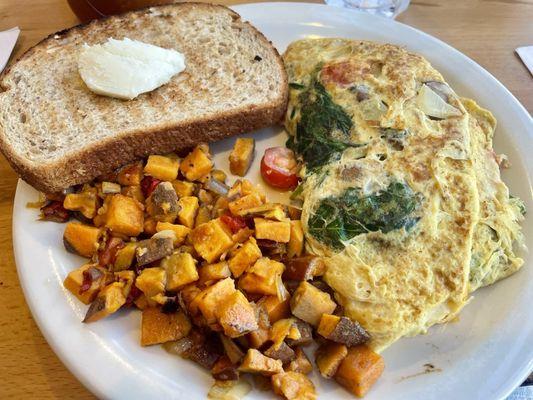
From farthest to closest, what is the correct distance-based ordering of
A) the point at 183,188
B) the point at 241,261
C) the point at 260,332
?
the point at 183,188, the point at 241,261, the point at 260,332

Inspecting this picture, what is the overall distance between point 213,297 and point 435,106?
5.23 ft

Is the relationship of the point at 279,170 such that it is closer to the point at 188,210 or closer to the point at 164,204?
the point at 188,210

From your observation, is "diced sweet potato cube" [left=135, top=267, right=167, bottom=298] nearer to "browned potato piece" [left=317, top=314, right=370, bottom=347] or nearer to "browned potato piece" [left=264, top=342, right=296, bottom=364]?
"browned potato piece" [left=264, top=342, right=296, bottom=364]

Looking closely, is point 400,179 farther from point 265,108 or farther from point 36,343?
point 36,343

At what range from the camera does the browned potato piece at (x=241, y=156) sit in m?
2.79

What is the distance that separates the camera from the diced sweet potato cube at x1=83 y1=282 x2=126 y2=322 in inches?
85.4

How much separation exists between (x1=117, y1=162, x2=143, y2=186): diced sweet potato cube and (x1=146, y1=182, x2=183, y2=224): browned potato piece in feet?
0.65

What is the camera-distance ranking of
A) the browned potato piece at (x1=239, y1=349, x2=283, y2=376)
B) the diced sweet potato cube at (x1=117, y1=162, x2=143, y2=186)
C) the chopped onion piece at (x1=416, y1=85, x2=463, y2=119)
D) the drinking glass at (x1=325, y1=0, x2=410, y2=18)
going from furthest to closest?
the drinking glass at (x1=325, y1=0, x2=410, y2=18), the chopped onion piece at (x1=416, y1=85, x2=463, y2=119), the diced sweet potato cube at (x1=117, y1=162, x2=143, y2=186), the browned potato piece at (x1=239, y1=349, x2=283, y2=376)

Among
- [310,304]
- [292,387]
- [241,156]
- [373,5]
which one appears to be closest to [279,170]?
[241,156]

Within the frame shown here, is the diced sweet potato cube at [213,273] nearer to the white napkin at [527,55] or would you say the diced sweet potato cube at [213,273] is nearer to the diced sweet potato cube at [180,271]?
the diced sweet potato cube at [180,271]

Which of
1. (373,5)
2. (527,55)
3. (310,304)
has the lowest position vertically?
(310,304)

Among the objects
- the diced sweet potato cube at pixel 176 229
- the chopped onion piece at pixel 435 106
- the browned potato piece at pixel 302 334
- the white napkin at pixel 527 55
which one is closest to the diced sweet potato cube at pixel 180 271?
the diced sweet potato cube at pixel 176 229

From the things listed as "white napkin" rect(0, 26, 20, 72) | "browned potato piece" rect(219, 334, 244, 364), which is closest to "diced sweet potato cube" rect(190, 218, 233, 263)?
"browned potato piece" rect(219, 334, 244, 364)

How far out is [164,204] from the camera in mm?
2412
